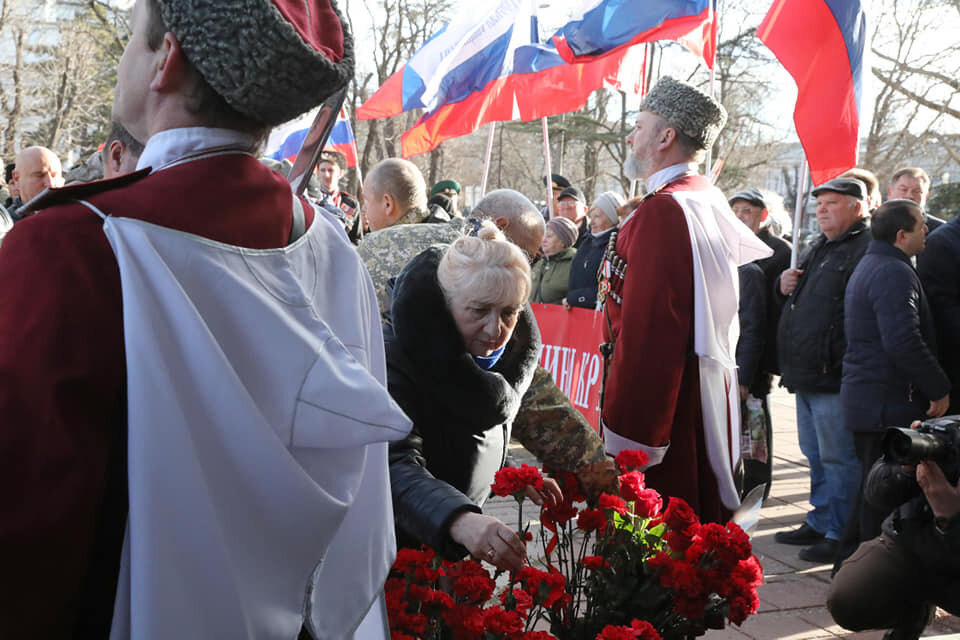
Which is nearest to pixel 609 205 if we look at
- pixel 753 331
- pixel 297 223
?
pixel 753 331

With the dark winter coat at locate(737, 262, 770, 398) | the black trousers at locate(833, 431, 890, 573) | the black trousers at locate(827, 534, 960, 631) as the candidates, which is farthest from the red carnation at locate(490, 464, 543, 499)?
the dark winter coat at locate(737, 262, 770, 398)

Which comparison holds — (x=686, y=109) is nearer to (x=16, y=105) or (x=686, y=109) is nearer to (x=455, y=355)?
(x=455, y=355)

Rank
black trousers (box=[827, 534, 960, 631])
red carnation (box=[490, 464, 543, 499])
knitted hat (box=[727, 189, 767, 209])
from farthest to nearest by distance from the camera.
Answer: knitted hat (box=[727, 189, 767, 209]) → black trousers (box=[827, 534, 960, 631]) → red carnation (box=[490, 464, 543, 499])

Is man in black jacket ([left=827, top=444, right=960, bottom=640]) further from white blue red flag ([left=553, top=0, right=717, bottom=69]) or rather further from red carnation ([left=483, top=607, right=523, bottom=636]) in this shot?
white blue red flag ([left=553, top=0, right=717, bottom=69])

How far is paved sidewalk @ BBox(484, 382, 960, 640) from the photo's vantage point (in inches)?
148

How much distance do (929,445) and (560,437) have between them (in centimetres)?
112

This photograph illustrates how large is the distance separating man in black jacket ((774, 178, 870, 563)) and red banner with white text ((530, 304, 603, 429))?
1.52 metres

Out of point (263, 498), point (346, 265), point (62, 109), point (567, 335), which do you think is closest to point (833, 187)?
point (567, 335)

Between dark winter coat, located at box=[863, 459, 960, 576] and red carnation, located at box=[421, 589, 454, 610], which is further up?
red carnation, located at box=[421, 589, 454, 610]

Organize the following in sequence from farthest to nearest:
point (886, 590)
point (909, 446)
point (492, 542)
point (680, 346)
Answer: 1. point (680, 346)
2. point (886, 590)
3. point (909, 446)
4. point (492, 542)

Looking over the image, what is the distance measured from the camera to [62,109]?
2661 cm

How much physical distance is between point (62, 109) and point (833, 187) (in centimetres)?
2695

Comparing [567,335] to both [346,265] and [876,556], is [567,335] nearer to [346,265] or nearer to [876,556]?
[876,556]

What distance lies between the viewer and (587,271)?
6.93 meters
